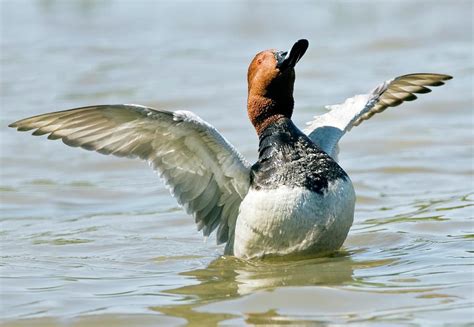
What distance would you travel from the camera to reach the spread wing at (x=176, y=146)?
7.45 m

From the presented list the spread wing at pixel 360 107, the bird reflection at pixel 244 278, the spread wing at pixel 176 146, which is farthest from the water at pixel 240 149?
the spread wing at pixel 360 107

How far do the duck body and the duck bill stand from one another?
18.2 inches

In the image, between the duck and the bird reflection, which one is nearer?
the bird reflection

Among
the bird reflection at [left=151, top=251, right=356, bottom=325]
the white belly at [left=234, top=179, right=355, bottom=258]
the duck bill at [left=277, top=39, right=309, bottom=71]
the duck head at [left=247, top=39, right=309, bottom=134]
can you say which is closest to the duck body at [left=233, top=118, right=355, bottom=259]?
the white belly at [left=234, top=179, right=355, bottom=258]

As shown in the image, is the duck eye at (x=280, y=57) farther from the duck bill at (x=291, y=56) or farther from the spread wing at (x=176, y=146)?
the spread wing at (x=176, y=146)

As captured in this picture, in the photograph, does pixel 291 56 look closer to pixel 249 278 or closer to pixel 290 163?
pixel 290 163

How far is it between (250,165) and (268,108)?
424 mm

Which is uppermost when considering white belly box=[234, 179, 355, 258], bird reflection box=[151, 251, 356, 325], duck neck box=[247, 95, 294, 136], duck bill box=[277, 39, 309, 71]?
duck bill box=[277, 39, 309, 71]

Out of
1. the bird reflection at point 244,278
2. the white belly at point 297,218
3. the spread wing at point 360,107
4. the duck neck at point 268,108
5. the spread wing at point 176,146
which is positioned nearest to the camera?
the bird reflection at point 244,278

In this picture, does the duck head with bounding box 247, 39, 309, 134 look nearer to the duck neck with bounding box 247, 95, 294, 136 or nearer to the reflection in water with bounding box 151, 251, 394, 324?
the duck neck with bounding box 247, 95, 294, 136

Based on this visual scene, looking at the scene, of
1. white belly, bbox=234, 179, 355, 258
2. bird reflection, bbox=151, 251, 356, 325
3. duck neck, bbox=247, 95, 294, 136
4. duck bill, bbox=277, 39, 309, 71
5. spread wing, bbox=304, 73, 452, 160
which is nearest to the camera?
bird reflection, bbox=151, 251, 356, 325

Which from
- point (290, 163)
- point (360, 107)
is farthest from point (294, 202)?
point (360, 107)

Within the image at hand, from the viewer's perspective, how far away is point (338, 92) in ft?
46.0

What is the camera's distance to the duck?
23.7 ft
